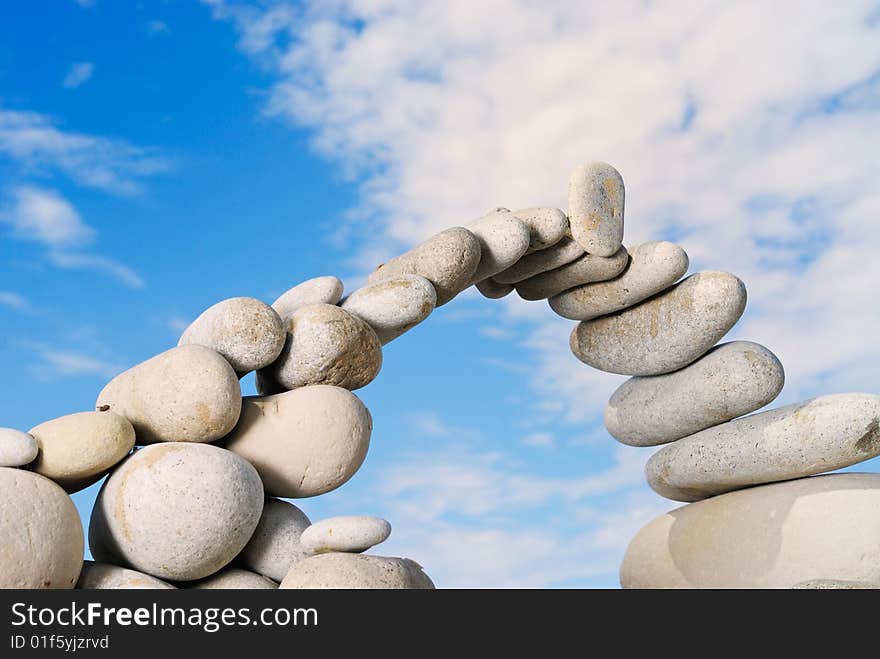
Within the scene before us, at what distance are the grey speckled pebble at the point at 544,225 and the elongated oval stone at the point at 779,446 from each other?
1.42 m

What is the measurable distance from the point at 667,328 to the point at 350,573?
2.71 meters

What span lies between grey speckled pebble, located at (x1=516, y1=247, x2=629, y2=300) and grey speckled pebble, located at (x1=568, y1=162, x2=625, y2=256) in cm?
7

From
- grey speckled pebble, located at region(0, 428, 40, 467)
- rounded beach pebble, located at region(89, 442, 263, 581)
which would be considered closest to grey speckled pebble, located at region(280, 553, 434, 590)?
rounded beach pebble, located at region(89, 442, 263, 581)

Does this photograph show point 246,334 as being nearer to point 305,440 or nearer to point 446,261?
point 305,440

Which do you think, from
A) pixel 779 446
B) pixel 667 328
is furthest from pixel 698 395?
pixel 779 446

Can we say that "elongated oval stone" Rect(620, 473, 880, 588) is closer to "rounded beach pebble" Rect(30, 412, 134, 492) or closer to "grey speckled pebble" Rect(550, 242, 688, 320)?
"grey speckled pebble" Rect(550, 242, 688, 320)

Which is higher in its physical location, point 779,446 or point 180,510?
point 779,446

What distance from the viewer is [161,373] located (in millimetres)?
4215

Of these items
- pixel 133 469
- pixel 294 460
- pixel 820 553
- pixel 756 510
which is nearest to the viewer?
pixel 133 469

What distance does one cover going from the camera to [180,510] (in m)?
3.81
